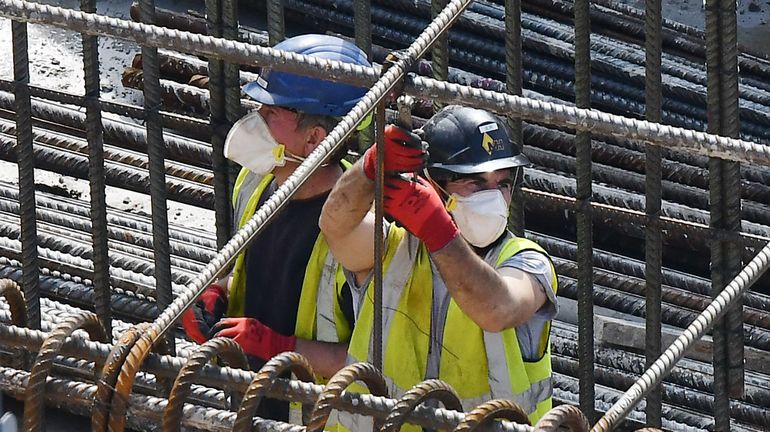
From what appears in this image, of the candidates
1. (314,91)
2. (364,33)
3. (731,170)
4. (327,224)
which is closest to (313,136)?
(314,91)

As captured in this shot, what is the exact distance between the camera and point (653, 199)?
491cm

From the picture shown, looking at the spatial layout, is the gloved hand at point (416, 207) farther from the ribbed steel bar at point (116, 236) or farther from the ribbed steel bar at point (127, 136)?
the ribbed steel bar at point (127, 136)

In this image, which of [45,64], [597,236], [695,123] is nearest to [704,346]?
[597,236]

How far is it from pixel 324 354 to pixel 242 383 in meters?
1.12

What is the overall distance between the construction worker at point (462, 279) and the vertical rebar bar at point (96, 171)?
1.59 metres

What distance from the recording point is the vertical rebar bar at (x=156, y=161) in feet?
16.3

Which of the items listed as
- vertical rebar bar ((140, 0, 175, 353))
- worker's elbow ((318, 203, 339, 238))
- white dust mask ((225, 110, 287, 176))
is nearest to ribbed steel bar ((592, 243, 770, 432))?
worker's elbow ((318, 203, 339, 238))

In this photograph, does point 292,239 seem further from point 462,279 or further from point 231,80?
point 231,80

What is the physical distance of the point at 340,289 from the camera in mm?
4031

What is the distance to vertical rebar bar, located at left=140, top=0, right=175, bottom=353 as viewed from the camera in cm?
496

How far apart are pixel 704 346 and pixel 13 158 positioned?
129 inches

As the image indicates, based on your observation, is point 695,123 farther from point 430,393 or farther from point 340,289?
point 430,393

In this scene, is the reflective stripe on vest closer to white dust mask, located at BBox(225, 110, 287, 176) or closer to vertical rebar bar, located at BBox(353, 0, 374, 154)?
white dust mask, located at BBox(225, 110, 287, 176)

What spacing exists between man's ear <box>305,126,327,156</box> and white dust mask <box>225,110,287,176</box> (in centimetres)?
7
